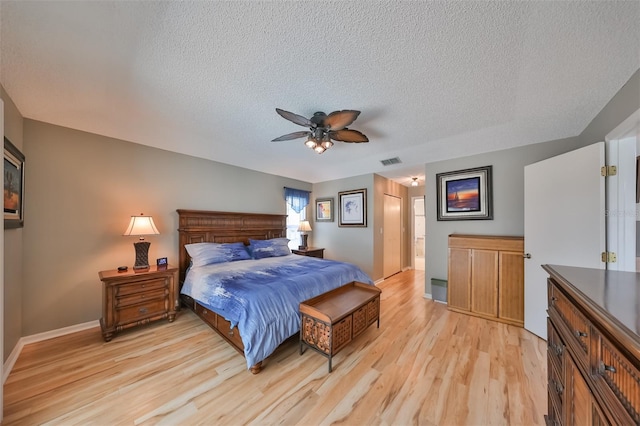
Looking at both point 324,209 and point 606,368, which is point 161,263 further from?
point 606,368

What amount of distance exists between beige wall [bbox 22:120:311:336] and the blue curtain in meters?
2.10

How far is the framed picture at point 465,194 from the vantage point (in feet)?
10.8

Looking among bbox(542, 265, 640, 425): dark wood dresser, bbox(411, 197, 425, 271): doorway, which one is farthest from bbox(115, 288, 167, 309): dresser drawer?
bbox(411, 197, 425, 271): doorway

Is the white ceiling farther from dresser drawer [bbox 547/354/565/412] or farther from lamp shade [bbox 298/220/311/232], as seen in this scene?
lamp shade [bbox 298/220/311/232]

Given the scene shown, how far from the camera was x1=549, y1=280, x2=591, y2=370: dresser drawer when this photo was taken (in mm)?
882

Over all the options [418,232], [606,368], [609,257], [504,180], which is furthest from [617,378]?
[418,232]

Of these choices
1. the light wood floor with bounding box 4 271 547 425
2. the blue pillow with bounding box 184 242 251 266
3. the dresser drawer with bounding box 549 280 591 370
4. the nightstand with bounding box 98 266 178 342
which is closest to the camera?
the dresser drawer with bounding box 549 280 591 370

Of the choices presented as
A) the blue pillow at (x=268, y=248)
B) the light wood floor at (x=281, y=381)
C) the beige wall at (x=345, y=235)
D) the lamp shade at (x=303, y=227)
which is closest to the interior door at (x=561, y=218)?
the light wood floor at (x=281, y=381)

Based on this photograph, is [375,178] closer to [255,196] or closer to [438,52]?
[255,196]

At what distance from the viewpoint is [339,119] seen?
2.07m

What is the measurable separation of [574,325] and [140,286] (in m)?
3.66

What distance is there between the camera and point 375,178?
456 centimetres

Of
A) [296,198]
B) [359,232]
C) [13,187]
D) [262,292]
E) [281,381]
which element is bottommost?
[281,381]

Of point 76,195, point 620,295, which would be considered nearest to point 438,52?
point 620,295
